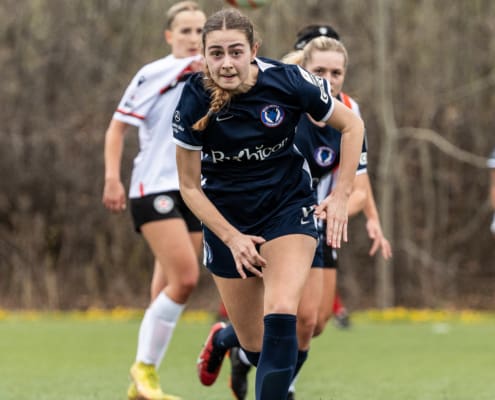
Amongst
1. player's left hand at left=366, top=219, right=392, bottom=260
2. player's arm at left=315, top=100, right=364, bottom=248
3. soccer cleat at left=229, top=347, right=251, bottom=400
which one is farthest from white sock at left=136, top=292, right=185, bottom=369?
player's arm at left=315, top=100, right=364, bottom=248

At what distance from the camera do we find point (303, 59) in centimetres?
532

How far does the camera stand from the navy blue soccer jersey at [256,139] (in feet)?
13.7

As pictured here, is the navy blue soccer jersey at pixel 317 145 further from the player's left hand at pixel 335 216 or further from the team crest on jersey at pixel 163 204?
the player's left hand at pixel 335 216

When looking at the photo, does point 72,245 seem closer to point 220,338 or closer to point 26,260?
point 26,260

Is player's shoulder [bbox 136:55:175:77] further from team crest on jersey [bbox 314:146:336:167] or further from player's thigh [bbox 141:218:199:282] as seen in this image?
team crest on jersey [bbox 314:146:336:167]

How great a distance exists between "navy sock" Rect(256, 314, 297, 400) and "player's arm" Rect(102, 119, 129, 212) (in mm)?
1909

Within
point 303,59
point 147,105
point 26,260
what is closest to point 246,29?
point 303,59

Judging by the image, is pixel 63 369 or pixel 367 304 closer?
pixel 63 369

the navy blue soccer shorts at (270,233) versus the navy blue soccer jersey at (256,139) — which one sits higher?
the navy blue soccer jersey at (256,139)

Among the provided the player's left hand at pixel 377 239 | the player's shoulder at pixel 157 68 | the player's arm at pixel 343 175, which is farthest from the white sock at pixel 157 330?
the player's arm at pixel 343 175

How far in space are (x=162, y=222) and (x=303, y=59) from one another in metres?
1.14

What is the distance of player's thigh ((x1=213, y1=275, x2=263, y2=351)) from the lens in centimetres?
442

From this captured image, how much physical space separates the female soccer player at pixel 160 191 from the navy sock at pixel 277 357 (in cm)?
163

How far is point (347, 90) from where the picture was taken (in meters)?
11.9
